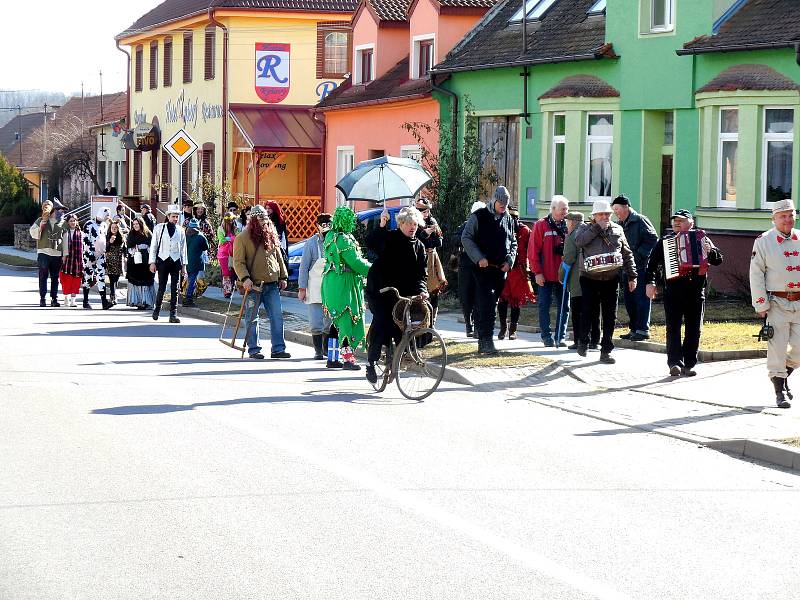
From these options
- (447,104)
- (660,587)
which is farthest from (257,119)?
(660,587)

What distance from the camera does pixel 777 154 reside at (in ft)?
73.4

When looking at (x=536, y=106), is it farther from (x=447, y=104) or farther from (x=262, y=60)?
(x=262, y=60)

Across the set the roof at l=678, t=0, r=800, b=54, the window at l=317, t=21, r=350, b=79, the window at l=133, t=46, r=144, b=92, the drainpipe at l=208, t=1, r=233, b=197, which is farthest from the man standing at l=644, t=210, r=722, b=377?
the window at l=133, t=46, r=144, b=92

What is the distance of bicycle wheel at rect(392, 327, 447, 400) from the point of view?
521 inches

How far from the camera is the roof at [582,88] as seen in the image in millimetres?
25641

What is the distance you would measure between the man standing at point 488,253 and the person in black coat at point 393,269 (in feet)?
7.83

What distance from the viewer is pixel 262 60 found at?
43.2m

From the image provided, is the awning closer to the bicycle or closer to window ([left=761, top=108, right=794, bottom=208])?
window ([left=761, top=108, right=794, bottom=208])

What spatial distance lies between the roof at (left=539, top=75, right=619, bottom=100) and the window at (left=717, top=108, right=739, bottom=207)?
2761mm

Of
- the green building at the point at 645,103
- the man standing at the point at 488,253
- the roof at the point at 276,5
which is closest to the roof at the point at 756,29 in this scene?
Result: the green building at the point at 645,103

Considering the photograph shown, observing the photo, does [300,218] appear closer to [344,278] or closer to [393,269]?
[344,278]

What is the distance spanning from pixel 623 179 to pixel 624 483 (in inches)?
660

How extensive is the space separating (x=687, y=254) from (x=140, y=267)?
41.9 feet

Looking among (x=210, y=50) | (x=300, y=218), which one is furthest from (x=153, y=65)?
(x=300, y=218)
